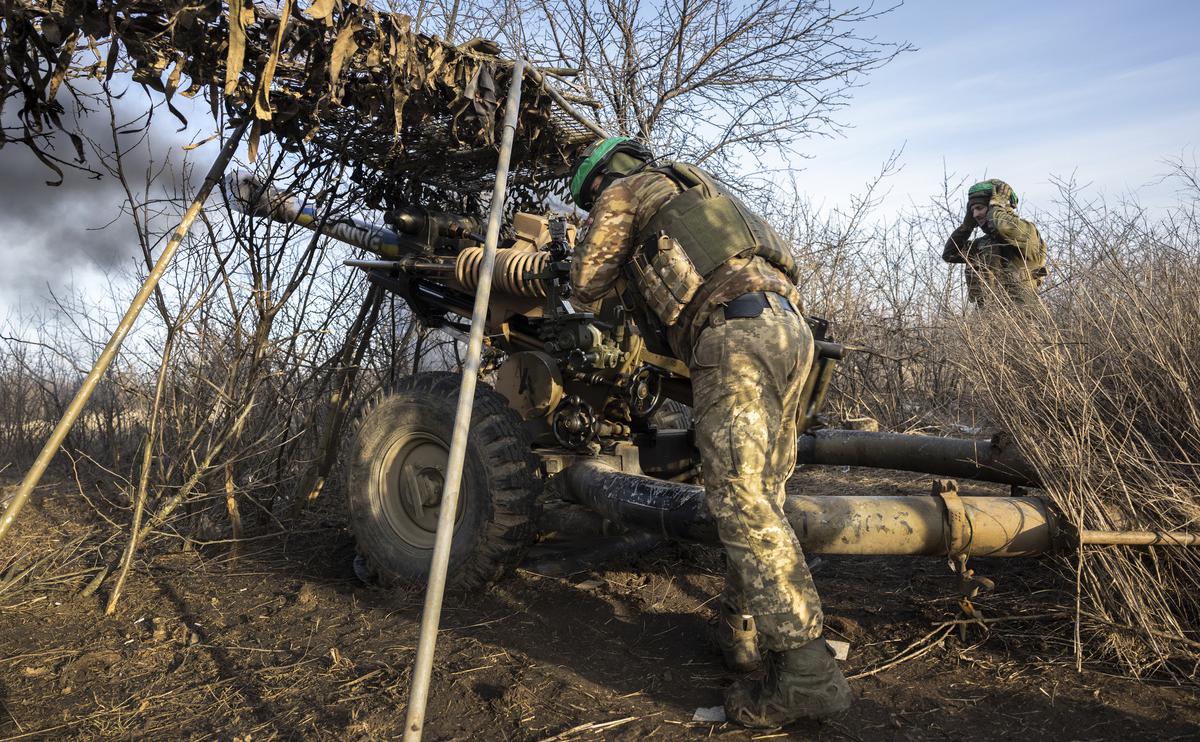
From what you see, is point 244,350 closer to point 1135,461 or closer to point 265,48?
point 265,48

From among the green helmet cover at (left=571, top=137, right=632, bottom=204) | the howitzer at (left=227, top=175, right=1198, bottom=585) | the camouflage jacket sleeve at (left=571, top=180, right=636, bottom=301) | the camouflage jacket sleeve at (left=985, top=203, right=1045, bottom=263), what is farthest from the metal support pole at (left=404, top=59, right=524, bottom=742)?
the camouflage jacket sleeve at (left=985, top=203, right=1045, bottom=263)

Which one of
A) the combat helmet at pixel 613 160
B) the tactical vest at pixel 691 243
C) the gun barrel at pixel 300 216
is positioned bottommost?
the tactical vest at pixel 691 243

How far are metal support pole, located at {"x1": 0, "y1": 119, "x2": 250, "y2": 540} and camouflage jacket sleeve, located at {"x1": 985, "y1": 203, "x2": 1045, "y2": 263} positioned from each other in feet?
19.3

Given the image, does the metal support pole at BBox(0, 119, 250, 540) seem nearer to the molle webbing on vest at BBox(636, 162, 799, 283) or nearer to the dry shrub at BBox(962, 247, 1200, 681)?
the molle webbing on vest at BBox(636, 162, 799, 283)

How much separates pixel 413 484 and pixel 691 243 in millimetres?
2344

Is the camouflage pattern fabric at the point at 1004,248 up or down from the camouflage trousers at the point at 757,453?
up

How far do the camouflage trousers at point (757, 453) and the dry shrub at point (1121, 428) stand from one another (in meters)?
1.13

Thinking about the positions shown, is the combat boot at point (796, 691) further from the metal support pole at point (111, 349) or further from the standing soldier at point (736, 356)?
the metal support pole at point (111, 349)

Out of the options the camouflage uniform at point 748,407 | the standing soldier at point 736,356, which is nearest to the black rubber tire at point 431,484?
the standing soldier at point 736,356

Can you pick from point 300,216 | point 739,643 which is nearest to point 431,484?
point 300,216

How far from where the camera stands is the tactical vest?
3328 millimetres

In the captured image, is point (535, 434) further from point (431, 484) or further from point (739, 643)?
point (739, 643)

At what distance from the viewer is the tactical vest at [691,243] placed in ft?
10.9

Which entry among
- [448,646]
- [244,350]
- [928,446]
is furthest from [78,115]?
[928,446]
